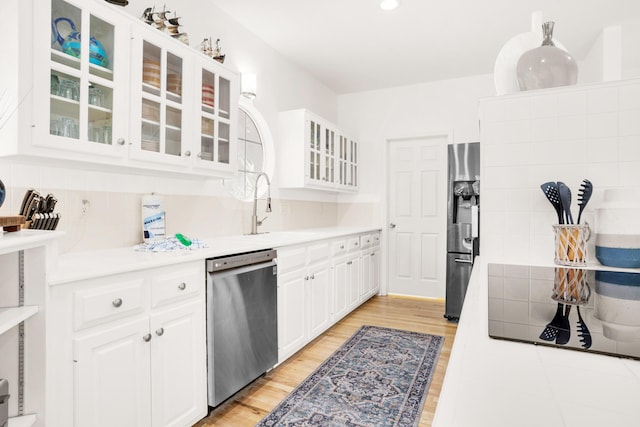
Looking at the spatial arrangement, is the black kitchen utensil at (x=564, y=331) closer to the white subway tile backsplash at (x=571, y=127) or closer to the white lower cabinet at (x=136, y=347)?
the white subway tile backsplash at (x=571, y=127)

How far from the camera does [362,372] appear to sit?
254 cm

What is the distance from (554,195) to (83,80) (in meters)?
1.99

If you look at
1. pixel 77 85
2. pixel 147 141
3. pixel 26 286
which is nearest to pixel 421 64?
pixel 147 141

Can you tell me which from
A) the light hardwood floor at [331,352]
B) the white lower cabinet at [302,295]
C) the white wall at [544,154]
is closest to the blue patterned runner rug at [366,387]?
the light hardwood floor at [331,352]

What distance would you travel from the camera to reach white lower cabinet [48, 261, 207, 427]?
4.36 feet

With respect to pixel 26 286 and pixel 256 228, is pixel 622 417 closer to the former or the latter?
pixel 26 286

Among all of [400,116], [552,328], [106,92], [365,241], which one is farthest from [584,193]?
[400,116]

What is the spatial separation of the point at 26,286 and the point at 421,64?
398 cm

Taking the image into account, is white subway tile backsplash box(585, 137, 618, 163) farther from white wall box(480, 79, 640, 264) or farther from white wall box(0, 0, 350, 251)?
white wall box(0, 0, 350, 251)

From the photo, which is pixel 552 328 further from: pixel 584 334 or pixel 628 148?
pixel 628 148

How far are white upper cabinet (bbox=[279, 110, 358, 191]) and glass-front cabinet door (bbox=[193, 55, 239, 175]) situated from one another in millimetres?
1088

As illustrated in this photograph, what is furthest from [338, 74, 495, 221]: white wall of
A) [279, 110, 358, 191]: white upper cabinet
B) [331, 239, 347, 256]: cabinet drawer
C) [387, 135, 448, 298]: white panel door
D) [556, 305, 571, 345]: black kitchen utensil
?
[556, 305, 571, 345]: black kitchen utensil

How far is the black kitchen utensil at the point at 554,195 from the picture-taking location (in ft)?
4.56

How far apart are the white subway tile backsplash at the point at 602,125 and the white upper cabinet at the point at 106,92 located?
196cm
